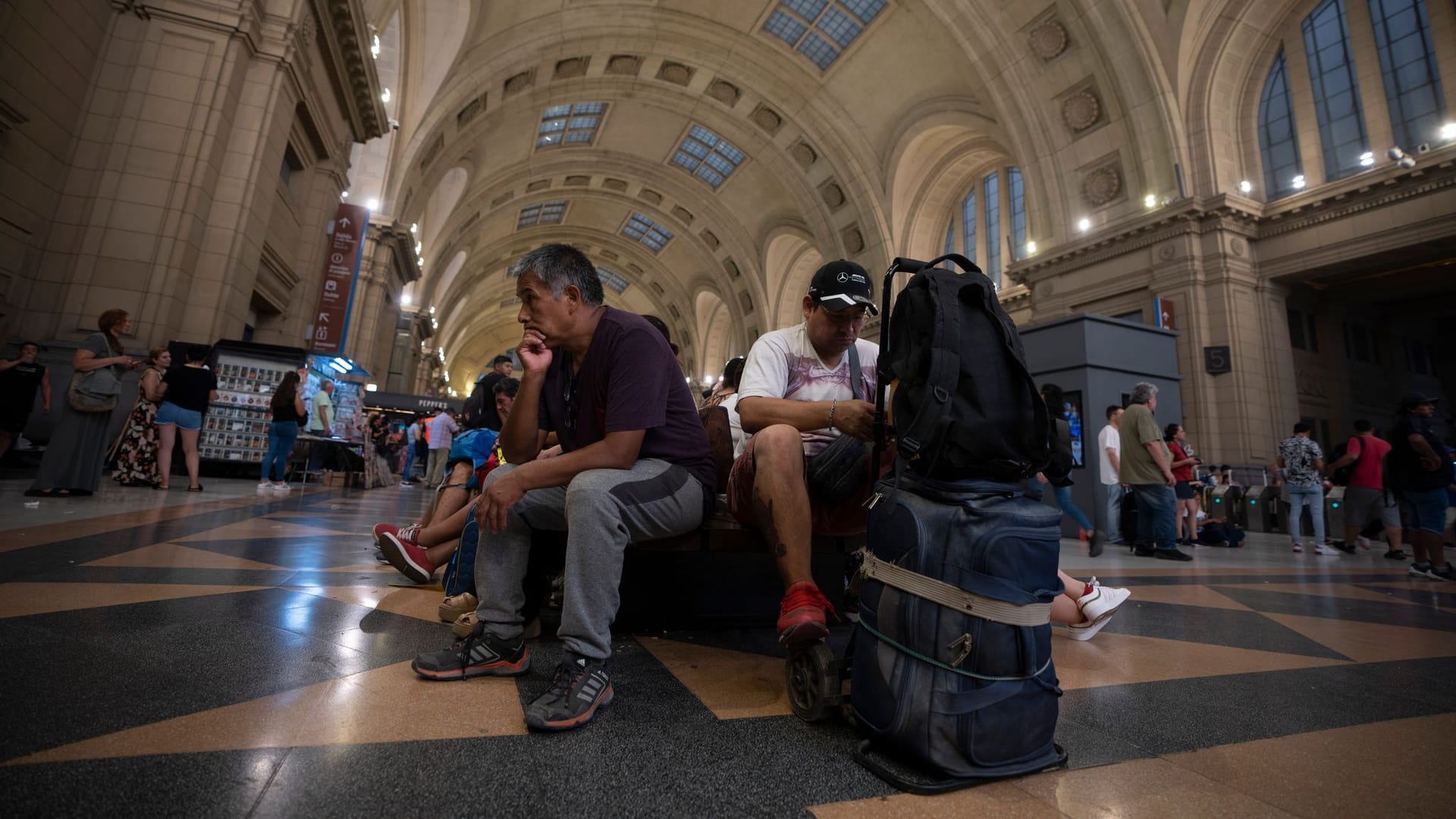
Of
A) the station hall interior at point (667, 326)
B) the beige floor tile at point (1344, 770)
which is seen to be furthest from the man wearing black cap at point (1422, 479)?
the beige floor tile at point (1344, 770)

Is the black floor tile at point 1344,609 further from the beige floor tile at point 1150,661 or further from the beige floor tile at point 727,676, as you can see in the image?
the beige floor tile at point 727,676

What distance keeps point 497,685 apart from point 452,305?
3565 centimetres

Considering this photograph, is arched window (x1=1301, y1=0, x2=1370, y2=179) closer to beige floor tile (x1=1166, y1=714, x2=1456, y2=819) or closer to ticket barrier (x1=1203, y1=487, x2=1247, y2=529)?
Answer: ticket barrier (x1=1203, y1=487, x2=1247, y2=529)

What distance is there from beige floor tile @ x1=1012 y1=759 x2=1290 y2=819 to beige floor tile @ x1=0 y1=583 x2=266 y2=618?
2665 millimetres

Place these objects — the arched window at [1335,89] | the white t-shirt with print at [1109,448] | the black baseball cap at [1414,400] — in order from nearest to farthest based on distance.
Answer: the black baseball cap at [1414,400]
the white t-shirt with print at [1109,448]
the arched window at [1335,89]

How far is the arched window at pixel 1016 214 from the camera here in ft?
55.8

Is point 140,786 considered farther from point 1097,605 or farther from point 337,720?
point 1097,605

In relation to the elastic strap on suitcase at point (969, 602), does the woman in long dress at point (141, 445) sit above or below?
above

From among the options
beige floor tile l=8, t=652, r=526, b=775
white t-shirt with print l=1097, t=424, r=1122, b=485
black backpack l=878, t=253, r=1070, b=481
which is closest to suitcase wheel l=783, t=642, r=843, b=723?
black backpack l=878, t=253, r=1070, b=481

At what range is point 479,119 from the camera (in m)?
17.1

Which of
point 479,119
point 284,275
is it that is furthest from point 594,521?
point 479,119

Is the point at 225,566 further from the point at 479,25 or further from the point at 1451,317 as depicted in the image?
the point at 1451,317

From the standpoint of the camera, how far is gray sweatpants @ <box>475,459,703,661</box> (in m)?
1.42

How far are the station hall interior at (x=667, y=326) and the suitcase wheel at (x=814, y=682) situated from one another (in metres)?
0.06
